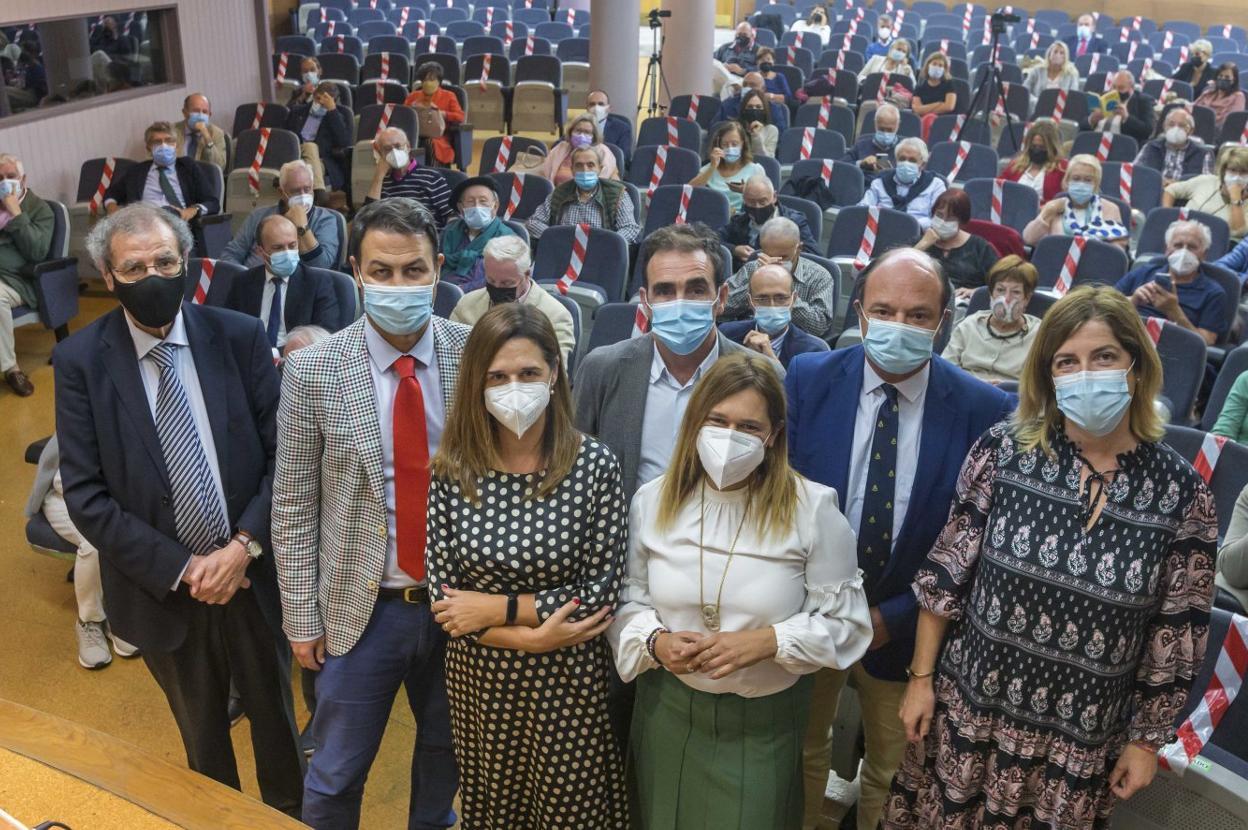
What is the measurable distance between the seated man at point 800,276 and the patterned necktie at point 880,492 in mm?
2596

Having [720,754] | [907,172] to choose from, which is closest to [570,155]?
[907,172]

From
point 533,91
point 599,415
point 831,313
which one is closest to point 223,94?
point 533,91

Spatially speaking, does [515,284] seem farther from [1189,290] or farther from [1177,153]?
[1177,153]

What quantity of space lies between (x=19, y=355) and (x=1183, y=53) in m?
15.5

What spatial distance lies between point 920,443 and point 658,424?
25.5 inches

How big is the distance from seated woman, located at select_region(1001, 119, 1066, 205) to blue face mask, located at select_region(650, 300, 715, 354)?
5.97 metres

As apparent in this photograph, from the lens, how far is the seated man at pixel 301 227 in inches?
240

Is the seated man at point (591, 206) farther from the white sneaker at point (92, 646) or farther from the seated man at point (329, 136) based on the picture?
the white sneaker at point (92, 646)

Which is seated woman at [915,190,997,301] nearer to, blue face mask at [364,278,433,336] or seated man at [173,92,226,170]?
blue face mask at [364,278,433,336]

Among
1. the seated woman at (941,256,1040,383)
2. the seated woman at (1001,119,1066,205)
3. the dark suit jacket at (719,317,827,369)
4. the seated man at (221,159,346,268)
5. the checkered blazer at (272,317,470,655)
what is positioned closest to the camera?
the checkered blazer at (272,317,470,655)

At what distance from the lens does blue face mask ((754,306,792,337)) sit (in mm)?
Answer: 4410

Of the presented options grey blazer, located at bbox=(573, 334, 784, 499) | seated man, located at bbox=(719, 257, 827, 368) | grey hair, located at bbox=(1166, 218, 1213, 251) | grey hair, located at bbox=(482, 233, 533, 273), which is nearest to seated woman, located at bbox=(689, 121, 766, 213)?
grey hair, located at bbox=(1166, 218, 1213, 251)

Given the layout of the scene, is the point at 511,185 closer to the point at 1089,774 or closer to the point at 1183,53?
the point at 1089,774

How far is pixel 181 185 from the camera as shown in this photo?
8.51 metres
